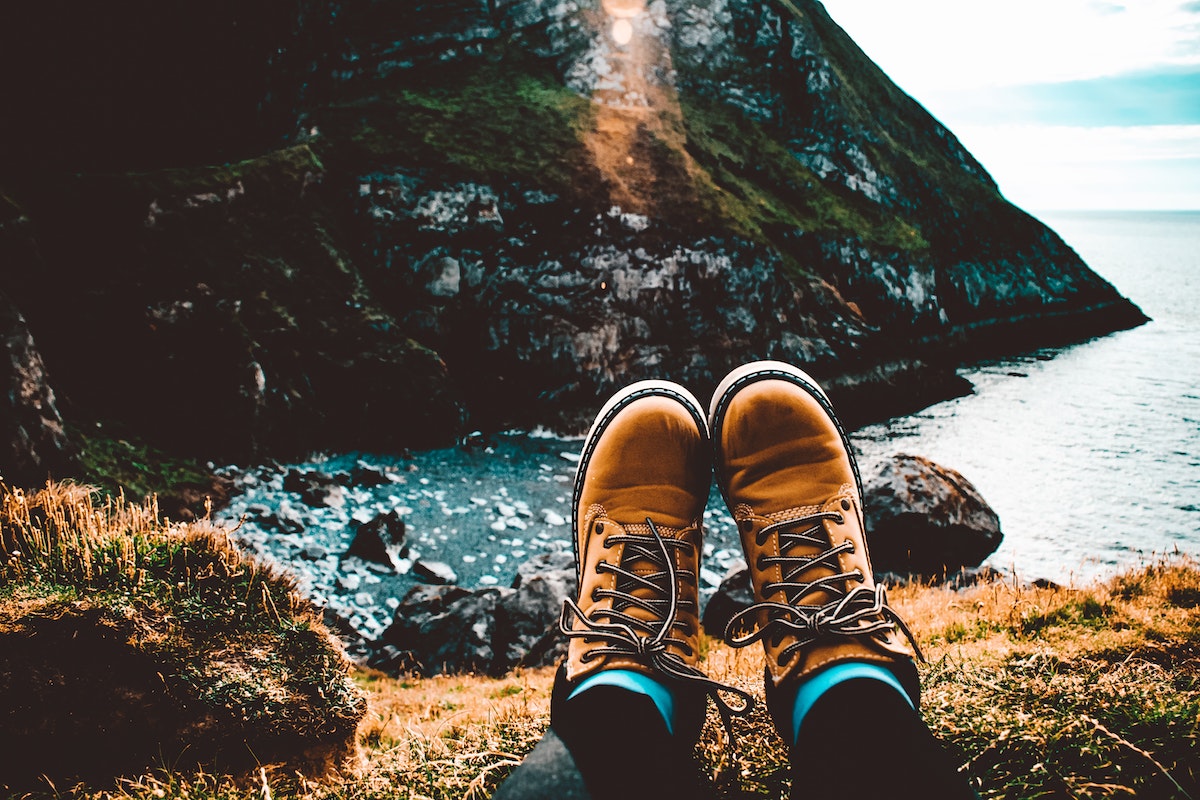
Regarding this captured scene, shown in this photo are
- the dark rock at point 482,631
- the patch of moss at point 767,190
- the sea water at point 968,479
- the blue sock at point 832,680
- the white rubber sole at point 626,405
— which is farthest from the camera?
the patch of moss at point 767,190

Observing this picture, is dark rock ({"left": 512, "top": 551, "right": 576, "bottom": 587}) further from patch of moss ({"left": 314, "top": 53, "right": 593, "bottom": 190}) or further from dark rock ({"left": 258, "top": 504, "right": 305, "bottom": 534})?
patch of moss ({"left": 314, "top": 53, "right": 593, "bottom": 190})

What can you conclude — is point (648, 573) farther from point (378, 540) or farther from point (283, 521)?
point (283, 521)

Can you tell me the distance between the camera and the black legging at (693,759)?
4.75 feet

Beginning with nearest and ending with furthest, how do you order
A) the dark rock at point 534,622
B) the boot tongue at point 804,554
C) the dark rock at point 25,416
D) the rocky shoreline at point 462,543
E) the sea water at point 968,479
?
the boot tongue at point 804,554
the dark rock at point 534,622
the rocky shoreline at point 462,543
the dark rock at point 25,416
the sea water at point 968,479

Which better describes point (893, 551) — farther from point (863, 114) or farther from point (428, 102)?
point (863, 114)

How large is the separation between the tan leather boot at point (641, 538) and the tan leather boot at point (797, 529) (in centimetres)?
23

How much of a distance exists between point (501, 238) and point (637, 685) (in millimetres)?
18924

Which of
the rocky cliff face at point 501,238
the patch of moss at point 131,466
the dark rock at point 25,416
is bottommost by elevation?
the patch of moss at point 131,466

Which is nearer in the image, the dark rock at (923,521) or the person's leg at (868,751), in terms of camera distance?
the person's leg at (868,751)

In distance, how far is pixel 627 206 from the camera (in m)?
21.1

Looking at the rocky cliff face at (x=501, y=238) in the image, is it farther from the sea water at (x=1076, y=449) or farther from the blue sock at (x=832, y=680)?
the blue sock at (x=832, y=680)

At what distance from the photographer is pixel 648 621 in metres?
2.35

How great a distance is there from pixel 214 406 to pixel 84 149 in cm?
1251

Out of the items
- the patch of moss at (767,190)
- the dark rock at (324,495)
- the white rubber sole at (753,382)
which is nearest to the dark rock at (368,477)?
the dark rock at (324,495)
